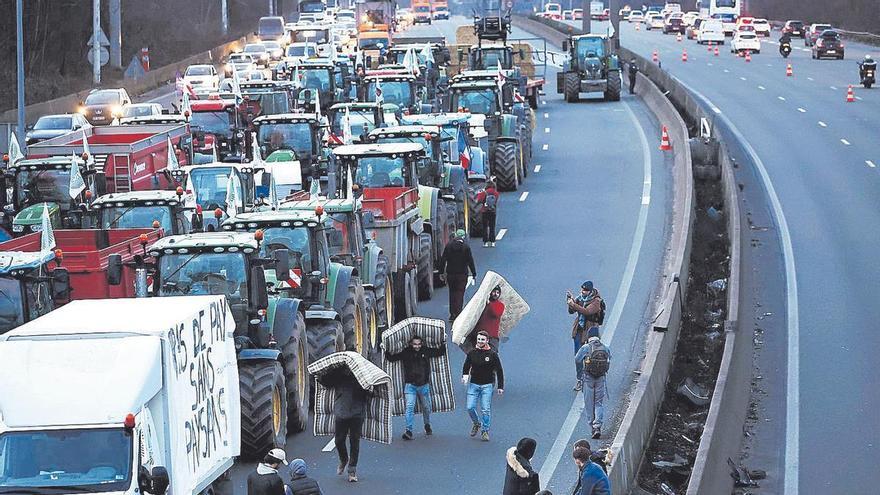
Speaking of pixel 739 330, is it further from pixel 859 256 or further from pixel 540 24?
pixel 540 24

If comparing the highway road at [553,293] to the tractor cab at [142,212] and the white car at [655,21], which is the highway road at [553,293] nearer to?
the tractor cab at [142,212]

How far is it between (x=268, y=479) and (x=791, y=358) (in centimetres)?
1361

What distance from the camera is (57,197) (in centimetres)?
2986

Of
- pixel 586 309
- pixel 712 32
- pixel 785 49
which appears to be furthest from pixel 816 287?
pixel 712 32

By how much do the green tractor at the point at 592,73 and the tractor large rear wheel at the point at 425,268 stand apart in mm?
38575

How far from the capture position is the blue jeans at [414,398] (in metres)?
19.7

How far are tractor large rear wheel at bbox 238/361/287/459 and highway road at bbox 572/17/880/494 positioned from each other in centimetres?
571

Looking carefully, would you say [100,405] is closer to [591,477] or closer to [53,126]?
[591,477]

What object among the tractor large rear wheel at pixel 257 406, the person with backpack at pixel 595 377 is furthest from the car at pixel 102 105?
the tractor large rear wheel at pixel 257 406

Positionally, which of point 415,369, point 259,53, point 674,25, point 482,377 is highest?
point 415,369

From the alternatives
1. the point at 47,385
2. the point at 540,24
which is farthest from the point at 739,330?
the point at 540,24

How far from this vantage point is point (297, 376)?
63.3ft

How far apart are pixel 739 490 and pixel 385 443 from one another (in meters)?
4.09

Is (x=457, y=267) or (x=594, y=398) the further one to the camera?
(x=457, y=267)
